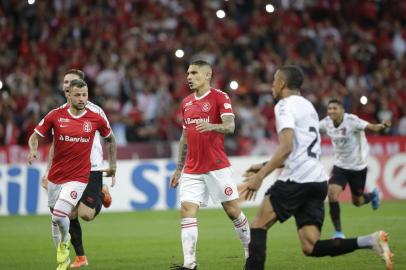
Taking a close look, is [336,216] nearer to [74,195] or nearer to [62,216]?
[74,195]

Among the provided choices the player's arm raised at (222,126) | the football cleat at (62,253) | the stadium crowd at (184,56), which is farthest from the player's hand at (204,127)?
the stadium crowd at (184,56)

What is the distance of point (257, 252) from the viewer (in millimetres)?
8523

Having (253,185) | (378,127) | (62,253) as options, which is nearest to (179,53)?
(378,127)

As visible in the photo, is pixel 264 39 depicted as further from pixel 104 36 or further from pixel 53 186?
pixel 53 186

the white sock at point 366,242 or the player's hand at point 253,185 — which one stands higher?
the player's hand at point 253,185

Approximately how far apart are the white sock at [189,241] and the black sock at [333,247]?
159cm

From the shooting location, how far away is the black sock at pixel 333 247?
8.72 m

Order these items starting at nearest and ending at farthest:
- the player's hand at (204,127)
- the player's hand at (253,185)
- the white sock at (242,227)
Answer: the player's hand at (253,185) < the player's hand at (204,127) < the white sock at (242,227)

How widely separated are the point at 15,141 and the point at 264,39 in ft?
26.7

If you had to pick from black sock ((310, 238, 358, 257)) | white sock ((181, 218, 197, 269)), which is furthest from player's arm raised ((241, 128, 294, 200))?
white sock ((181, 218, 197, 269))

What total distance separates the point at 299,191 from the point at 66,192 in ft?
10.9

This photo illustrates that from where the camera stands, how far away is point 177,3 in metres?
26.8

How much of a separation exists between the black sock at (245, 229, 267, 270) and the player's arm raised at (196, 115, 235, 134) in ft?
5.25

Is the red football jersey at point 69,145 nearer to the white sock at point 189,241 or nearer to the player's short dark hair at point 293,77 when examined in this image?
the white sock at point 189,241
